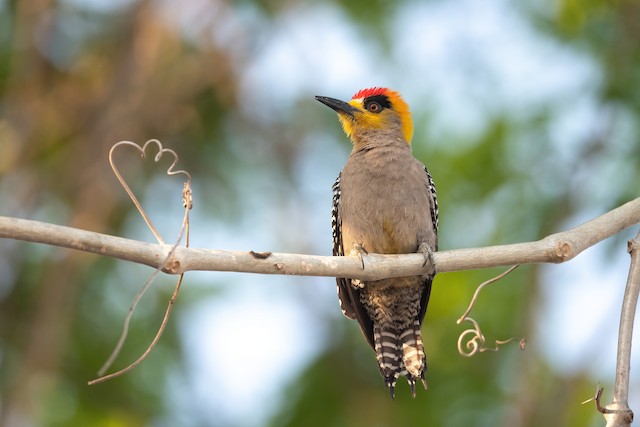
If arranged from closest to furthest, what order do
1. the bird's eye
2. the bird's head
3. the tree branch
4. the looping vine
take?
the tree branch → the looping vine → the bird's head → the bird's eye

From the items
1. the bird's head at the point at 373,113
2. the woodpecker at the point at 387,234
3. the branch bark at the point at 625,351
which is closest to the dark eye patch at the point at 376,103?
the bird's head at the point at 373,113

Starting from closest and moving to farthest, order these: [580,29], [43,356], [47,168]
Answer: [43,356]
[580,29]
[47,168]

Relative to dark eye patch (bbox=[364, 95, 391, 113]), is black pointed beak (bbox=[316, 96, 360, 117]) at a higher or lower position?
lower

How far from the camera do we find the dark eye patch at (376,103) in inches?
286

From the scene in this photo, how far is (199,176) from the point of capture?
31.8ft

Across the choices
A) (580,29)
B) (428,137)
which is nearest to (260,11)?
(428,137)

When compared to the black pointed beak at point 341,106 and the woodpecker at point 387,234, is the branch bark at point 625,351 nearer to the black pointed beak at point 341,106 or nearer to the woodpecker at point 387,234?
the woodpecker at point 387,234

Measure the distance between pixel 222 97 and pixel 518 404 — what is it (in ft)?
14.9

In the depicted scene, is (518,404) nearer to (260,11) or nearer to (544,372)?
(544,372)

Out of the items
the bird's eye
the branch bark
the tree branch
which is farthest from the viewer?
the bird's eye

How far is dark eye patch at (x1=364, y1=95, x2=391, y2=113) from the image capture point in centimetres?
725

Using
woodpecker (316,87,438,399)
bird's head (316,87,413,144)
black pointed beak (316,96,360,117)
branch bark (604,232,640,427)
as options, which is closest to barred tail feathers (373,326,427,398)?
woodpecker (316,87,438,399)

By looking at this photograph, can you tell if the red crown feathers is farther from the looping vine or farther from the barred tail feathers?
the looping vine

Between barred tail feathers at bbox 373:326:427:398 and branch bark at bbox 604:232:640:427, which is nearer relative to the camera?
branch bark at bbox 604:232:640:427
